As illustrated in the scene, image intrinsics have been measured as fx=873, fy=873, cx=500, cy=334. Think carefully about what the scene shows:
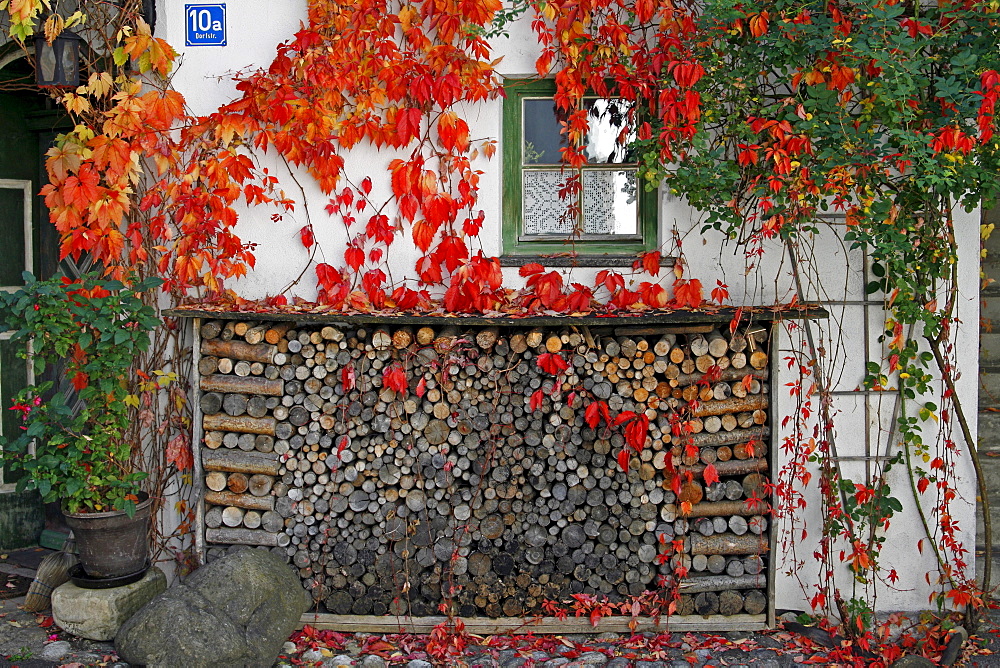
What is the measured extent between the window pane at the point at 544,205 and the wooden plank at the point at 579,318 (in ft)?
2.60

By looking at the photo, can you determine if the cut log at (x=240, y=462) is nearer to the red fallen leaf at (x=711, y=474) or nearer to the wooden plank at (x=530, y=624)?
the wooden plank at (x=530, y=624)

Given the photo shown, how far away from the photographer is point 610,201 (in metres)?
5.44

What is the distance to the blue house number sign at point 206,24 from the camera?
532 cm

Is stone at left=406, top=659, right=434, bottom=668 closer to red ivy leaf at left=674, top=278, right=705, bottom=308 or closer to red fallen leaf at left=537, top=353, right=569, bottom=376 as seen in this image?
red fallen leaf at left=537, top=353, right=569, bottom=376

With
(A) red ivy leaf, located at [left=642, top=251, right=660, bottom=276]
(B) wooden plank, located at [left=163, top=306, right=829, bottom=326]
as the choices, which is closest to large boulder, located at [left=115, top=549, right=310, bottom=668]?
(B) wooden plank, located at [left=163, top=306, right=829, bottom=326]

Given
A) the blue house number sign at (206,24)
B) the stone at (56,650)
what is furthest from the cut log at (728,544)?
the blue house number sign at (206,24)

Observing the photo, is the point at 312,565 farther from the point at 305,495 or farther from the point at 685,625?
the point at 685,625

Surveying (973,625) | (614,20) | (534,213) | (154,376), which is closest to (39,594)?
(154,376)

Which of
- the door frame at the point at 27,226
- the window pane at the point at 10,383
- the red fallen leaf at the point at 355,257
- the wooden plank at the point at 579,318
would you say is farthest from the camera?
the door frame at the point at 27,226

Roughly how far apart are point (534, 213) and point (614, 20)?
1.21 meters

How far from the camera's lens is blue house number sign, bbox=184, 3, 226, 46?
17.5ft

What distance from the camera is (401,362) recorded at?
5.01 metres

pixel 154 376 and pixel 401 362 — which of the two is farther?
pixel 154 376

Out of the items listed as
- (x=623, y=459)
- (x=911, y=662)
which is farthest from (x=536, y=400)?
(x=911, y=662)
